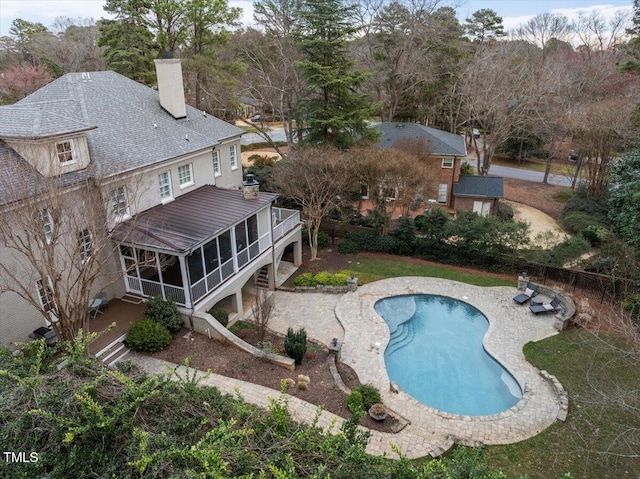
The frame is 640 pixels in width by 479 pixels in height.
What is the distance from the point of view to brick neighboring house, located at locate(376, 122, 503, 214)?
35062 millimetres

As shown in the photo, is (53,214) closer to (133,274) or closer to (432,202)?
(133,274)

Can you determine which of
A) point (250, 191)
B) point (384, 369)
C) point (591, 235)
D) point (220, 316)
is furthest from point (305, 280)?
point (591, 235)

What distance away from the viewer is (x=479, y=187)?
35.3 meters

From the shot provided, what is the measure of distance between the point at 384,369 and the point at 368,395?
2.69 meters

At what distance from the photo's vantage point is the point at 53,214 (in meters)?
12.8

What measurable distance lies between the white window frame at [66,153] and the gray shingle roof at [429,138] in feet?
85.2

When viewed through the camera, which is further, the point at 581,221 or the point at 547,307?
the point at 581,221

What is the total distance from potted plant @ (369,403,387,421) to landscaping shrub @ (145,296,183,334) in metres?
8.66

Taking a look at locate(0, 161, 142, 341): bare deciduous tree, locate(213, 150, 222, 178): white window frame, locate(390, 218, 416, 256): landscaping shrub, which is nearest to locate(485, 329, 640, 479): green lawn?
locate(390, 218, 416, 256): landscaping shrub

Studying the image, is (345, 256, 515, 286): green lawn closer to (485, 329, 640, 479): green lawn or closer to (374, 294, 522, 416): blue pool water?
(374, 294, 522, 416): blue pool water

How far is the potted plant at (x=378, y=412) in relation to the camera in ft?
46.1

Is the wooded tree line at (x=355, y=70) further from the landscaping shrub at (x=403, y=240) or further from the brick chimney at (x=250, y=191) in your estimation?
the brick chimney at (x=250, y=191)

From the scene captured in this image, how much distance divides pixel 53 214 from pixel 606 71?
5586cm

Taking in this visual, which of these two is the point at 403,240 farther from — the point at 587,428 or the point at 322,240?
the point at 587,428
